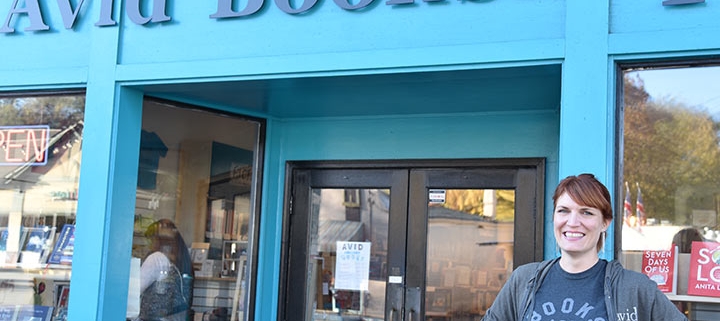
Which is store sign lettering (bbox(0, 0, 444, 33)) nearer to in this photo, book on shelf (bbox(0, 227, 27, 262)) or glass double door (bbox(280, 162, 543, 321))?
book on shelf (bbox(0, 227, 27, 262))

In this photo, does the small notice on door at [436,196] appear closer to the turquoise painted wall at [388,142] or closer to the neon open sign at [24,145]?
the turquoise painted wall at [388,142]

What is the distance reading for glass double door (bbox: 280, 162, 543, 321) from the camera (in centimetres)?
558

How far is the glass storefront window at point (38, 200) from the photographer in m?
5.48

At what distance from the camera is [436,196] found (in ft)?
18.9

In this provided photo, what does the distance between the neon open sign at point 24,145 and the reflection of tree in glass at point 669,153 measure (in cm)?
381

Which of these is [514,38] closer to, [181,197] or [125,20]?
[125,20]

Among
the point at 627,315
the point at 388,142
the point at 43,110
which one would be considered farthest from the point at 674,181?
the point at 43,110

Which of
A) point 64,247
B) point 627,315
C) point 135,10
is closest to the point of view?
point 627,315

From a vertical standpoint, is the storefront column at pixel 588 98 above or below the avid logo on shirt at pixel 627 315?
above

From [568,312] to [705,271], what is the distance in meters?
1.92

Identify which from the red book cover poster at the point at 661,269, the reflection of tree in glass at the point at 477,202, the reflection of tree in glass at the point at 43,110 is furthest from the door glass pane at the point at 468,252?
the reflection of tree in glass at the point at 43,110

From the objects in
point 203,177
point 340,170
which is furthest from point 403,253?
point 203,177

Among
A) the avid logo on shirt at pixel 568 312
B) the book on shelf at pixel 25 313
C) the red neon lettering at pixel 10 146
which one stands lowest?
the book on shelf at pixel 25 313

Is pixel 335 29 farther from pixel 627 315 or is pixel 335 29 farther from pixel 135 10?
pixel 627 315
